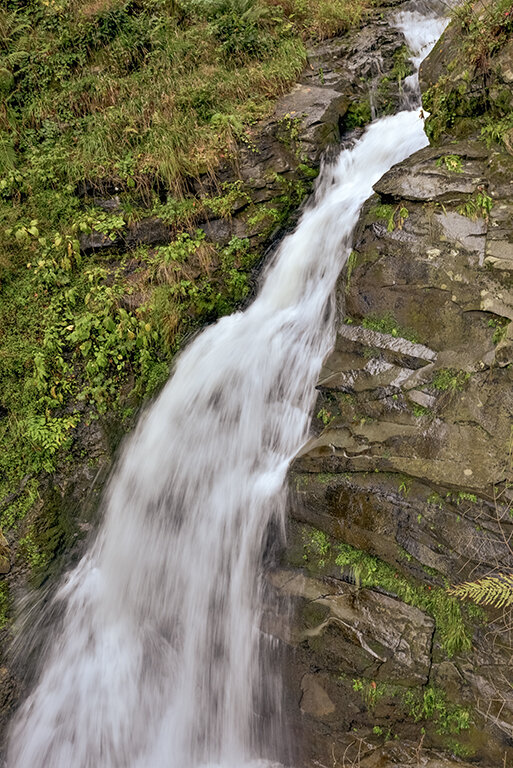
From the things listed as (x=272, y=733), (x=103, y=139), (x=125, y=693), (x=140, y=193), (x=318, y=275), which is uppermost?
(x=103, y=139)

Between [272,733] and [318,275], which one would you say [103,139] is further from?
[272,733]

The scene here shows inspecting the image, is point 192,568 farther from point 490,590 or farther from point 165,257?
point 165,257

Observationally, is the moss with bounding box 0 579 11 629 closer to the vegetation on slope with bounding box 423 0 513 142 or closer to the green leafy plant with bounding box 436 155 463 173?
the green leafy plant with bounding box 436 155 463 173

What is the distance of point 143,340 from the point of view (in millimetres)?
6340

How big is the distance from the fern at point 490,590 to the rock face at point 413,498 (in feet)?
0.28

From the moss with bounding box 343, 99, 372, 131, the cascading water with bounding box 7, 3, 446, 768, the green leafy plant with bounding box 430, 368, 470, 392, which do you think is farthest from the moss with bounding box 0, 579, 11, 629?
the moss with bounding box 343, 99, 372, 131

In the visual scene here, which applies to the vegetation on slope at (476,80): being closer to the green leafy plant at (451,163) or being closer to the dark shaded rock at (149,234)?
the green leafy plant at (451,163)

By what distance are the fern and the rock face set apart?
9 cm

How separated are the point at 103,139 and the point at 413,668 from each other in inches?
317

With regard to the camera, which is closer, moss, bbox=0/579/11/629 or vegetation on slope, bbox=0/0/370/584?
A: moss, bbox=0/579/11/629

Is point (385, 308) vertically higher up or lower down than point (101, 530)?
higher up

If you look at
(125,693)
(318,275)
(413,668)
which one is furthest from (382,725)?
(318,275)

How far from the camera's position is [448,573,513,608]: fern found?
3.43 metres

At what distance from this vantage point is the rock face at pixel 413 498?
373cm
